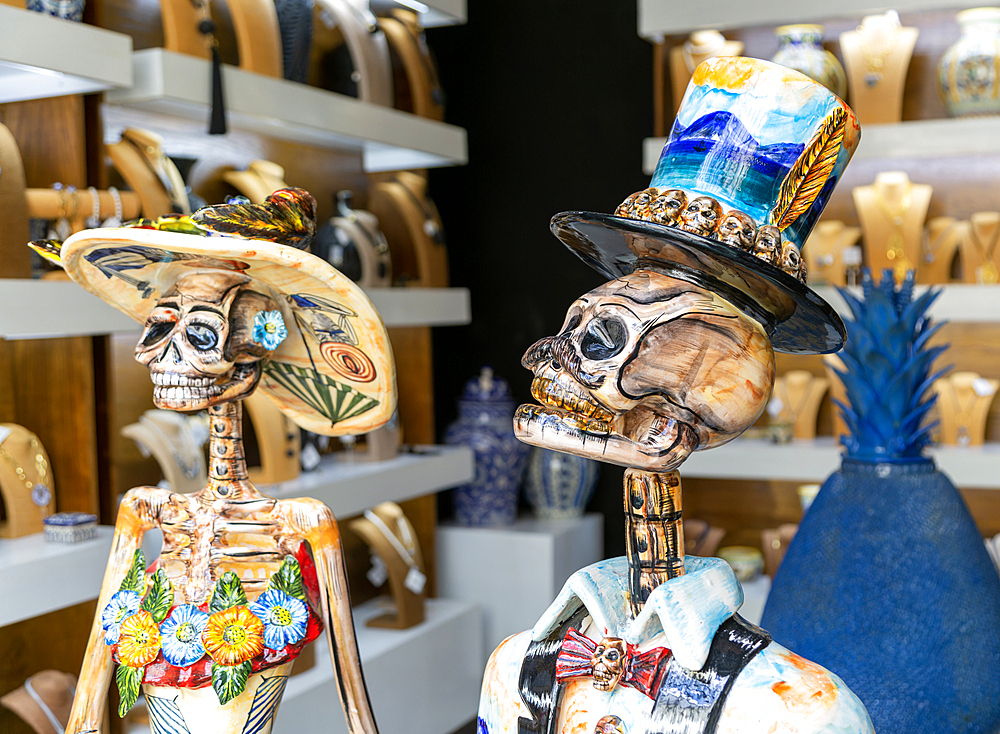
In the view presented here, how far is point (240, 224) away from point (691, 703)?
2.81ft

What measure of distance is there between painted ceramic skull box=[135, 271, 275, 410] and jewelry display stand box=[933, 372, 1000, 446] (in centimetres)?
231

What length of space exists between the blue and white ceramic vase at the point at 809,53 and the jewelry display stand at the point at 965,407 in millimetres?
966

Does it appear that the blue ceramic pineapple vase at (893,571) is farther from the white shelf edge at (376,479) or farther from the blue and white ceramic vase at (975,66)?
the blue and white ceramic vase at (975,66)

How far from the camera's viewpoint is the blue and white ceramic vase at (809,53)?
3.03 m

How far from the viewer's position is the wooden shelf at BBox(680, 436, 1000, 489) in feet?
9.30

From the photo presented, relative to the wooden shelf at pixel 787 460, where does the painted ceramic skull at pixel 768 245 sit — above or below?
above

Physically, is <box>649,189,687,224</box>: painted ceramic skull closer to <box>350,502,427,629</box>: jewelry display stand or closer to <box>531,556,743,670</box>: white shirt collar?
<box>531,556,743,670</box>: white shirt collar

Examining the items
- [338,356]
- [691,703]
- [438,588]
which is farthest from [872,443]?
[438,588]

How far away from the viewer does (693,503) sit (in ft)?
11.2

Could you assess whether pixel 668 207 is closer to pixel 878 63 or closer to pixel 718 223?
pixel 718 223

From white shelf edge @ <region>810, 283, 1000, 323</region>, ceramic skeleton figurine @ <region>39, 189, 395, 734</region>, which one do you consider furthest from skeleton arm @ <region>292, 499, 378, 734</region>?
white shelf edge @ <region>810, 283, 1000, 323</region>

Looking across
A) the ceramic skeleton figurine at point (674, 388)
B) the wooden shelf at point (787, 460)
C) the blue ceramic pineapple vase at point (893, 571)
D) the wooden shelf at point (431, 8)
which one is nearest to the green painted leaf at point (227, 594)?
the ceramic skeleton figurine at point (674, 388)

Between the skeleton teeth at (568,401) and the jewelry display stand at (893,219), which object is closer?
the skeleton teeth at (568,401)

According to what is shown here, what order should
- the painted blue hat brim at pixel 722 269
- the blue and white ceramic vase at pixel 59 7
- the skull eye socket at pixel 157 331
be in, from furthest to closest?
the blue and white ceramic vase at pixel 59 7 < the skull eye socket at pixel 157 331 < the painted blue hat brim at pixel 722 269
